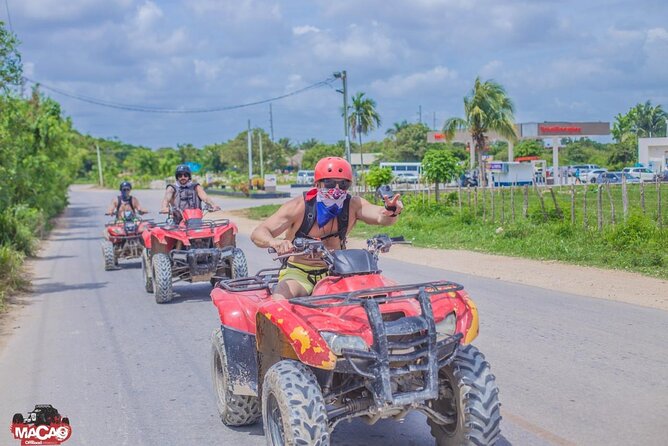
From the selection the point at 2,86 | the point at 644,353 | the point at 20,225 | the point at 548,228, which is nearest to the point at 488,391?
the point at 644,353

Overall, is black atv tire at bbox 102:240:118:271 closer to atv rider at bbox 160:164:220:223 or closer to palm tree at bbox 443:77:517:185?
atv rider at bbox 160:164:220:223

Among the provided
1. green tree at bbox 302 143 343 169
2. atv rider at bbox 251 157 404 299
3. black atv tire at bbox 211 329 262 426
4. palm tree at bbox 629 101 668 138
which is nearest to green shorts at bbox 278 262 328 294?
atv rider at bbox 251 157 404 299

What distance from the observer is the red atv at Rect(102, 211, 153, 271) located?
17969mm

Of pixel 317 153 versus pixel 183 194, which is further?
pixel 317 153

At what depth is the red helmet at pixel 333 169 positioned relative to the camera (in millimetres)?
5621

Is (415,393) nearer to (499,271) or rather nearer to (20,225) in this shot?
(499,271)

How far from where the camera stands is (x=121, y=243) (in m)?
18.3

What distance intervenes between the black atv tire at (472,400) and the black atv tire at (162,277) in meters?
8.05

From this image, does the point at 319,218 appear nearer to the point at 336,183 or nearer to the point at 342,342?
the point at 336,183

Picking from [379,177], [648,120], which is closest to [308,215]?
[379,177]

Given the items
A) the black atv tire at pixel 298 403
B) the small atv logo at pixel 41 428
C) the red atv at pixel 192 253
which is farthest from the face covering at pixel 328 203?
the red atv at pixel 192 253

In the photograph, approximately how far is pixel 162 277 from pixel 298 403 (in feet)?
26.9

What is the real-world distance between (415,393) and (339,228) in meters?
1.93

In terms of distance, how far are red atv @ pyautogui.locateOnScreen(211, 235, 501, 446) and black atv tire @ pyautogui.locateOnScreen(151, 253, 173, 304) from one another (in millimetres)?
7181
